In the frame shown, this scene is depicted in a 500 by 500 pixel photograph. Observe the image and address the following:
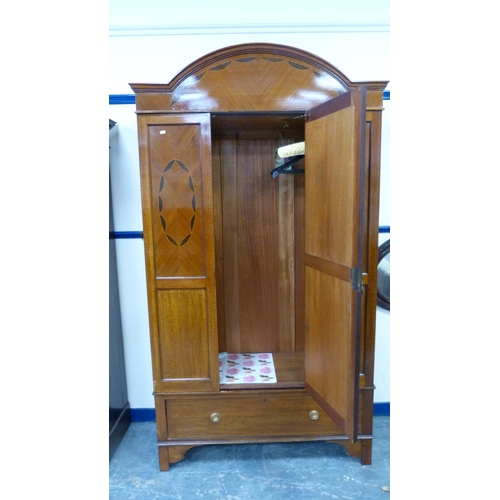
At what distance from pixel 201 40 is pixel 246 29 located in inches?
11.3

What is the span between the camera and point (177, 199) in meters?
1.59

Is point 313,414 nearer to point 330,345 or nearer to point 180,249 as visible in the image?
point 330,345

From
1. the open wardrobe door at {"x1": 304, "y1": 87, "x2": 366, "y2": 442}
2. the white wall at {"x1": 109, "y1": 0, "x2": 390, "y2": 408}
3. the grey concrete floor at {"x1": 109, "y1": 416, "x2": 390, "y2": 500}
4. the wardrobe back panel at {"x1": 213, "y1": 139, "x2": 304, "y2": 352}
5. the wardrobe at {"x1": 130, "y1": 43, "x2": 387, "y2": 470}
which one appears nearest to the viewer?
the open wardrobe door at {"x1": 304, "y1": 87, "x2": 366, "y2": 442}

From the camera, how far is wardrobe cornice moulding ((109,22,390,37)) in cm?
193

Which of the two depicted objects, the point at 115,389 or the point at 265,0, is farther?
the point at 115,389

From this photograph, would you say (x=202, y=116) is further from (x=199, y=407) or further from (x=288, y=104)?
(x=199, y=407)

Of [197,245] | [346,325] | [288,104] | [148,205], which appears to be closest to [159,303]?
[197,245]

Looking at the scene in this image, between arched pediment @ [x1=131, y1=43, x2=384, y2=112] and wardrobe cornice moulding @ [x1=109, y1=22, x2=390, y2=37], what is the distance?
1.83ft

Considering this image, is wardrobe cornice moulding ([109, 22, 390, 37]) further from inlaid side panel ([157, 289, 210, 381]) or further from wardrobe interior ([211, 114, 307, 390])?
inlaid side panel ([157, 289, 210, 381])

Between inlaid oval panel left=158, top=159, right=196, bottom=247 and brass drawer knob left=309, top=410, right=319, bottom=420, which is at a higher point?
inlaid oval panel left=158, top=159, right=196, bottom=247

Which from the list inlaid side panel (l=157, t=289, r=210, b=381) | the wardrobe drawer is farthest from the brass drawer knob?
inlaid side panel (l=157, t=289, r=210, b=381)

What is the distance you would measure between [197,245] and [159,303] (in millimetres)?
369

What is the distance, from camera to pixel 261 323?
214 centimetres

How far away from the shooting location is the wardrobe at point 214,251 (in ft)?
4.49
